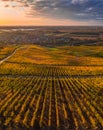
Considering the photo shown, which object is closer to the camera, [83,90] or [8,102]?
[8,102]

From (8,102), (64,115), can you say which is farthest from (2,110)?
(64,115)

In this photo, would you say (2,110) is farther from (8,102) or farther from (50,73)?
(50,73)

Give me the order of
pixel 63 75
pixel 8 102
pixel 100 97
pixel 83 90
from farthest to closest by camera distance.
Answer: pixel 63 75, pixel 83 90, pixel 100 97, pixel 8 102

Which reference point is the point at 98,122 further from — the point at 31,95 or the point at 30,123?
the point at 31,95

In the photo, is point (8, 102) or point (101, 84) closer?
point (8, 102)

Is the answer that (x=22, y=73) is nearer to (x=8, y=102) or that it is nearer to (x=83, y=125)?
(x=8, y=102)

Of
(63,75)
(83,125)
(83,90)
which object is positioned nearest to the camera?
(83,125)

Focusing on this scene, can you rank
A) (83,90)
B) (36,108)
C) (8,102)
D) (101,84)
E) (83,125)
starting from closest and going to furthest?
1. (83,125)
2. (36,108)
3. (8,102)
4. (83,90)
5. (101,84)

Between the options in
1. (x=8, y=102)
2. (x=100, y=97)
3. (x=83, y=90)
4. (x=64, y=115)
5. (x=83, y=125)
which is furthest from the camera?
(x=83, y=90)

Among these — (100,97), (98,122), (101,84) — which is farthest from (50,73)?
(98,122)
